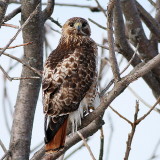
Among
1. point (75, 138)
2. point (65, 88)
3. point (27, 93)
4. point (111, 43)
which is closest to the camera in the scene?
point (111, 43)

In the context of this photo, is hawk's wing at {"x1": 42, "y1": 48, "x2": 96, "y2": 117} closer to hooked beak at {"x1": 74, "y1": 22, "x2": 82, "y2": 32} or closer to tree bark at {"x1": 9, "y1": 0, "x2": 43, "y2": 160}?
tree bark at {"x1": 9, "y1": 0, "x2": 43, "y2": 160}

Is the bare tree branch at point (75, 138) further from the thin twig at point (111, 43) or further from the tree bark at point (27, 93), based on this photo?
the thin twig at point (111, 43)

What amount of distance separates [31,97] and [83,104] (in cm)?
51

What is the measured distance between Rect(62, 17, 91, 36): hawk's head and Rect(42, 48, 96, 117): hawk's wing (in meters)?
0.99

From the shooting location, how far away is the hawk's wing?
4105 millimetres

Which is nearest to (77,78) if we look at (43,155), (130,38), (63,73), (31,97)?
(63,73)

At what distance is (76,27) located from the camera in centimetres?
549

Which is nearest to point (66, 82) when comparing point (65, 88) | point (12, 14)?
point (65, 88)

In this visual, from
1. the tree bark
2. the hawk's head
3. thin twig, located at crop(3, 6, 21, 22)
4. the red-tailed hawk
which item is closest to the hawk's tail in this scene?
the red-tailed hawk

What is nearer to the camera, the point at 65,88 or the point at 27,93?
the point at 65,88

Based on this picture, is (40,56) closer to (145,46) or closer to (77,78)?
(77,78)

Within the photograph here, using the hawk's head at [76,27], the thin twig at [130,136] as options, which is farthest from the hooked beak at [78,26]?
the thin twig at [130,136]

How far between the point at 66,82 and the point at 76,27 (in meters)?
1.43

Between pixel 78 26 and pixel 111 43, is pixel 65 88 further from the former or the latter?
pixel 78 26
